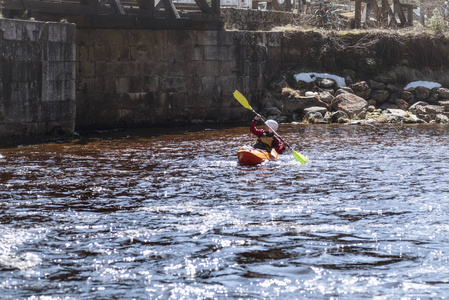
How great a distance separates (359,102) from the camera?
19812 millimetres

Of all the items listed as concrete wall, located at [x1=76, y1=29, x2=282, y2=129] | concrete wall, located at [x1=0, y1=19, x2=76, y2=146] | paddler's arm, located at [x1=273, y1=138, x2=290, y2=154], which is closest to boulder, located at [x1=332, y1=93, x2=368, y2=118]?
concrete wall, located at [x1=76, y1=29, x2=282, y2=129]

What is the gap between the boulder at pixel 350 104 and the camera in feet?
64.2

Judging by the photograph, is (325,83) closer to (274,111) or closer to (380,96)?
(380,96)

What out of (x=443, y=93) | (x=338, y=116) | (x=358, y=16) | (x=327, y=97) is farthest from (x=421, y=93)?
(x=358, y=16)

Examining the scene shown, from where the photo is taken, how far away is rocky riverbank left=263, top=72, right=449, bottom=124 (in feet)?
64.2

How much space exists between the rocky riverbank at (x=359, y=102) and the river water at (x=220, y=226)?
6.31m

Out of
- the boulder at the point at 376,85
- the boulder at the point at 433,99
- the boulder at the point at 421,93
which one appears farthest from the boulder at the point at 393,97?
the boulder at the point at 433,99

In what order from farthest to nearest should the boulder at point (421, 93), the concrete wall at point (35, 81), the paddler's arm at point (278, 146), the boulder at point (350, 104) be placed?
the boulder at point (421, 93)
the boulder at point (350, 104)
the concrete wall at point (35, 81)
the paddler's arm at point (278, 146)

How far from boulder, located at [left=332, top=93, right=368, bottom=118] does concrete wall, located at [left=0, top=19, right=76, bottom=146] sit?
8255 mm

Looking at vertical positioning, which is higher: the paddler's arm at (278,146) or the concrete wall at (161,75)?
the concrete wall at (161,75)

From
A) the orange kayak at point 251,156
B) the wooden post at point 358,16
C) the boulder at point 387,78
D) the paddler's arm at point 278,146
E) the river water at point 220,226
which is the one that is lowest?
the river water at point 220,226

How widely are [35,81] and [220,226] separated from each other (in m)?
8.13

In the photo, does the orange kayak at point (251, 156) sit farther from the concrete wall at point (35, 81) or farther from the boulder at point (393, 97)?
the boulder at point (393, 97)

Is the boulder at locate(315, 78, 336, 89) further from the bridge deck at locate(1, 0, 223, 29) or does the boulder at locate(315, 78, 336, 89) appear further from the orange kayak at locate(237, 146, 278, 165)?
the orange kayak at locate(237, 146, 278, 165)
